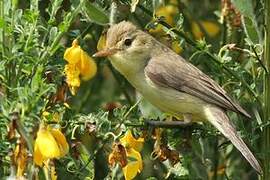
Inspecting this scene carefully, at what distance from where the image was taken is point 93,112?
13.9ft

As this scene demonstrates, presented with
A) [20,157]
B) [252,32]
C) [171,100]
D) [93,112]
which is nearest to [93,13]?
[93,112]

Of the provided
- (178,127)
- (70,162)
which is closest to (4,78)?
(70,162)

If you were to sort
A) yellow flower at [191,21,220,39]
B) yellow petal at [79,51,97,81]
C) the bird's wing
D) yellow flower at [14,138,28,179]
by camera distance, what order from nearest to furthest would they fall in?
1. yellow flower at [14,138,28,179]
2. yellow petal at [79,51,97,81]
3. the bird's wing
4. yellow flower at [191,21,220,39]

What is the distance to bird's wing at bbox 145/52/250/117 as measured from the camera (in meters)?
4.50

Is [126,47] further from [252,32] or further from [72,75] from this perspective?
[72,75]

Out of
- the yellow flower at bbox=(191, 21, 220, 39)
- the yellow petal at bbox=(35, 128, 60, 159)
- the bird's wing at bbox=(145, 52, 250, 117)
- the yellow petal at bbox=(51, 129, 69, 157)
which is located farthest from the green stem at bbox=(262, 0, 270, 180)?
the yellow flower at bbox=(191, 21, 220, 39)

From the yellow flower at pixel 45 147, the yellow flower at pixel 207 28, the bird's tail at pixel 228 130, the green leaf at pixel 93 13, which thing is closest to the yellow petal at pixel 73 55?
the green leaf at pixel 93 13

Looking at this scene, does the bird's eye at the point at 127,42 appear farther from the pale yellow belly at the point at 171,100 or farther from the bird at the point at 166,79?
the pale yellow belly at the point at 171,100

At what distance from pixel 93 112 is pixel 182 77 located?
70 cm

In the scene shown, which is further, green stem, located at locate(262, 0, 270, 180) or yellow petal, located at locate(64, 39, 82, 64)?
green stem, located at locate(262, 0, 270, 180)

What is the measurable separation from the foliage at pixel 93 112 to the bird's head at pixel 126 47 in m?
0.09

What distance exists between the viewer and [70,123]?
3.58 m

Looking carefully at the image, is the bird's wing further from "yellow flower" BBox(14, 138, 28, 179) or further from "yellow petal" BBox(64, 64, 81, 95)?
"yellow flower" BBox(14, 138, 28, 179)

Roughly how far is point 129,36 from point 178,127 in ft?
2.22
